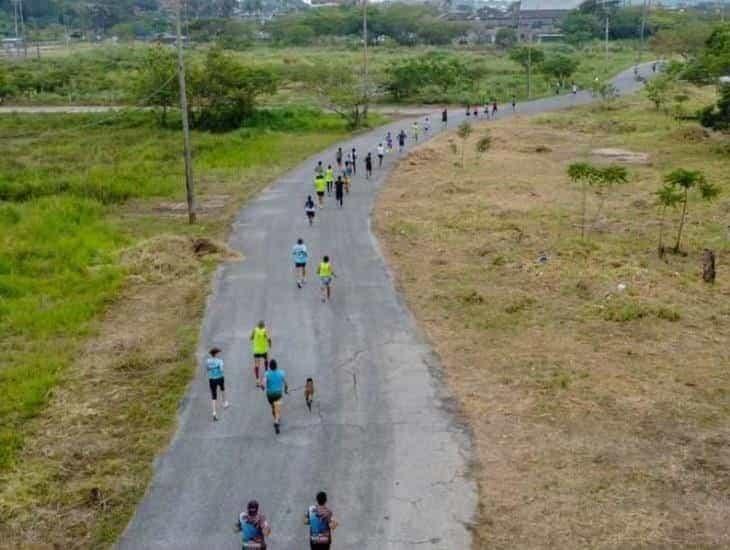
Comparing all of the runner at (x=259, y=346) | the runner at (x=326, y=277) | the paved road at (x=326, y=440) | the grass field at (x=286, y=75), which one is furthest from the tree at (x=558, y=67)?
the runner at (x=259, y=346)

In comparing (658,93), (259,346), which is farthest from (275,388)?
(658,93)

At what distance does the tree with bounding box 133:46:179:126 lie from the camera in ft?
184

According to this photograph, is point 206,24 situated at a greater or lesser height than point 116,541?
greater

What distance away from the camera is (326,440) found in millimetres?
14062

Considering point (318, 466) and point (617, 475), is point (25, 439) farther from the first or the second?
point (617, 475)

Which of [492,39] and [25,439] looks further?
[492,39]

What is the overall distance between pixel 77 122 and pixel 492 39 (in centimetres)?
10359

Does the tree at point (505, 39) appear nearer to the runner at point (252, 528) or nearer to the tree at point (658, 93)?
the tree at point (658, 93)

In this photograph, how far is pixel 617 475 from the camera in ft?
42.5

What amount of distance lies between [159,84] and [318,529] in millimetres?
50437

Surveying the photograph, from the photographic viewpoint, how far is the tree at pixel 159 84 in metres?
56.0

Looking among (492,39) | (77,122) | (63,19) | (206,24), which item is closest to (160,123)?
(77,122)

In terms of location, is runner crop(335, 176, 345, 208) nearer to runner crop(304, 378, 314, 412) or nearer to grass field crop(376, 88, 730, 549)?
grass field crop(376, 88, 730, 549)

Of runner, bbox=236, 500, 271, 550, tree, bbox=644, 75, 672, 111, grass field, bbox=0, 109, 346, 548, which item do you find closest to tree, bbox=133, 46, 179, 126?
grass field, bbox=0, 109, 346, 548
